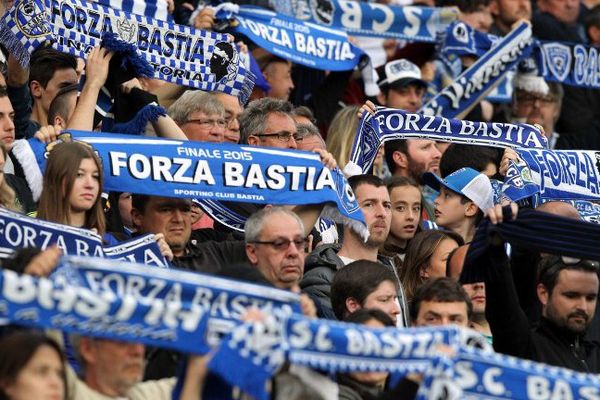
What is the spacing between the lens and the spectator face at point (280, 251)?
8891 mm

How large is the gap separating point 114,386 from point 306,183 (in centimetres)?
312

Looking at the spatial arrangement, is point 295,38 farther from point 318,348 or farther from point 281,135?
point 318,348

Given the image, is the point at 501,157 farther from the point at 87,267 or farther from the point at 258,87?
the point at 87,267

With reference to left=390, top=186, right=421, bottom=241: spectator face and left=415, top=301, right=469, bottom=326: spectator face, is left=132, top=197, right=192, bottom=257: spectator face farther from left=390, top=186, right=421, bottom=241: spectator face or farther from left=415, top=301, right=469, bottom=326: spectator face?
left=390, top=186, right=421, bottom=241: spectator face

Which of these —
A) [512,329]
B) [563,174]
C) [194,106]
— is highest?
[194,106]

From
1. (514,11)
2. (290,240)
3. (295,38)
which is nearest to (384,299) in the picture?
(290,240)

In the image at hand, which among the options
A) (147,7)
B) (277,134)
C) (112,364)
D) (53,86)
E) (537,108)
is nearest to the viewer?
(112,364)

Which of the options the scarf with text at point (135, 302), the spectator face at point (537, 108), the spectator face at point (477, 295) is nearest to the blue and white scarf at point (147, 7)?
the spectator face at point (477, 295)

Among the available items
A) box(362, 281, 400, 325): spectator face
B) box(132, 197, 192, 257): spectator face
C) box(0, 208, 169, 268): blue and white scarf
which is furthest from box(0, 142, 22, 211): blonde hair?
box(362, 281, 400, 325): spectator face

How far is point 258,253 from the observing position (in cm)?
905

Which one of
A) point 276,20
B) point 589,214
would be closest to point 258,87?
point 276,20

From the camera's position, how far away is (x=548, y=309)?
9500mm

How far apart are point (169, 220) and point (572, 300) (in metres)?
2.24

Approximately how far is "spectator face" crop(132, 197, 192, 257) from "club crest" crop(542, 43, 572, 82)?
220 inches
